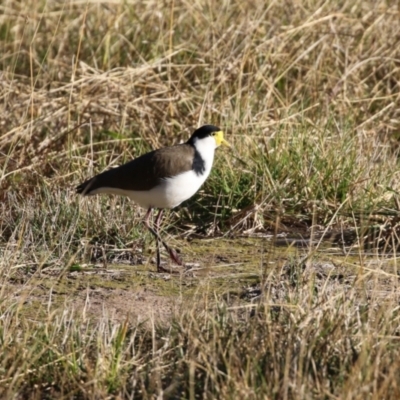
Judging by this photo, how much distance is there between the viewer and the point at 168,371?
4004 mm

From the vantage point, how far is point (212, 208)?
6324mm

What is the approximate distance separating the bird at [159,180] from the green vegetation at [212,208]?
6.6 inches

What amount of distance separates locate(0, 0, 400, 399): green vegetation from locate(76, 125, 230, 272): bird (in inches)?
6.6

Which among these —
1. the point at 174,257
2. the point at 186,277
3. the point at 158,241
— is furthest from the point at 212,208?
the point at 186,277

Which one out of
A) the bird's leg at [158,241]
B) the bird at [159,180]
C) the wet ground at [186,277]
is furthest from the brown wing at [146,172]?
the wet ground at [186,277]

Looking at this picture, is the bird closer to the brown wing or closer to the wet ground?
A: the brown wing

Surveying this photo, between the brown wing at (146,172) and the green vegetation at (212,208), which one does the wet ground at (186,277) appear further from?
the brown wing at (146,172)

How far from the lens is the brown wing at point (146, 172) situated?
5633 mm

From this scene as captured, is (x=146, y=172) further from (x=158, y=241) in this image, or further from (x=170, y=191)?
(x=158, y=241)

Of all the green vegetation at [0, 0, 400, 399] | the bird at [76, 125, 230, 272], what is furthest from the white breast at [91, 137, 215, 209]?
the green vegetation at [0, 0, 400, 399]

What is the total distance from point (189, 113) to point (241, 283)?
232 centimetres

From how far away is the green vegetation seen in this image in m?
3.90

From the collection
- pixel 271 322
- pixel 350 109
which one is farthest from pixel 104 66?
pixel 271 322

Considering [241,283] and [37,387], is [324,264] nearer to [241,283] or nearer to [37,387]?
[241,283]
